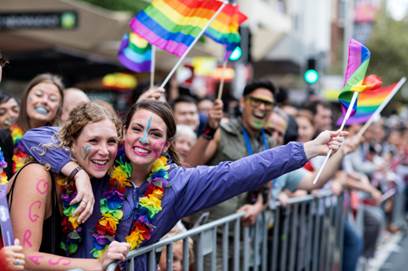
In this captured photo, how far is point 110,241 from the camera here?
353 cm

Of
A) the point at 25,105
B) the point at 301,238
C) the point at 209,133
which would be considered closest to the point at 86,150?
the point at 25,105

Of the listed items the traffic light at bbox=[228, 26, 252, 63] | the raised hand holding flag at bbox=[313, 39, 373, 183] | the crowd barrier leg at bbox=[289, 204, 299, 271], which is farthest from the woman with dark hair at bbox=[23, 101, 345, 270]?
the crowd barrier leg at bbox=[289, 204, 299, 271]

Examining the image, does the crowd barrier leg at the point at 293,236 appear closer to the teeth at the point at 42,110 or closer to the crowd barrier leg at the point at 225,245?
the crowd barrier leg at the point at 225,245

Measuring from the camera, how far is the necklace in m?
3.48

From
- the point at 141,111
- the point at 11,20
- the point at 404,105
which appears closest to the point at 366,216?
the point at 11,20

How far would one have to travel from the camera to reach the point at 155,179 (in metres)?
3.70

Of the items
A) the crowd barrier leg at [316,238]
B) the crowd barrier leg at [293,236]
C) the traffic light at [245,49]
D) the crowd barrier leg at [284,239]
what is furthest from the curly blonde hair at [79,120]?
the crowd barrier leg at [316,238]

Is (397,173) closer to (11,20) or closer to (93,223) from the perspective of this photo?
(11,20)

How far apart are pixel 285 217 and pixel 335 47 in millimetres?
46935

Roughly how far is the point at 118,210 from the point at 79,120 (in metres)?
0.47

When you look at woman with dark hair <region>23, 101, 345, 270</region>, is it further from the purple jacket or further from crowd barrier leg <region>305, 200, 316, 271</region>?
crowd barrier leg <region>305, 200, 316, 271</region>

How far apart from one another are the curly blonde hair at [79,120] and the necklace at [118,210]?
0.24 meters

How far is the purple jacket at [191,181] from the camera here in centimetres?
350

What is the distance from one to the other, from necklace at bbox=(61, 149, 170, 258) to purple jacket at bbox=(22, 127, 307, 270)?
0.10 feet
